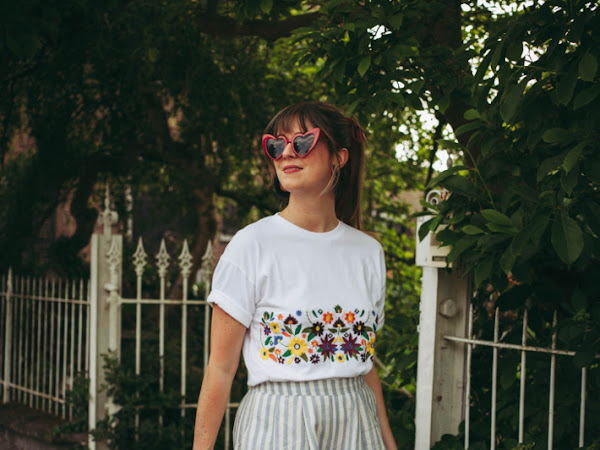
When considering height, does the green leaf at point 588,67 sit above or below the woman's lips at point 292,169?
above

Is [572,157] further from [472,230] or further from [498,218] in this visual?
[472,230]

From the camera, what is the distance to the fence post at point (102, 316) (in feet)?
15.2

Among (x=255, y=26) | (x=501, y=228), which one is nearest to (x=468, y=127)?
(x=501, y=228)

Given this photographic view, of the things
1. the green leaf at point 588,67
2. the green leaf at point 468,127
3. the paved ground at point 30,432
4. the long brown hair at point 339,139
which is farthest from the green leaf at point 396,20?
the paved ground at point 30,432

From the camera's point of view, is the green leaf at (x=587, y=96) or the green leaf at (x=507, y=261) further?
the green leaf at (x=507, y=261)

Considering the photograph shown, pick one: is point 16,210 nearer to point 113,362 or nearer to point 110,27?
point 110,27

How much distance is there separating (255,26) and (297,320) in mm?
3450

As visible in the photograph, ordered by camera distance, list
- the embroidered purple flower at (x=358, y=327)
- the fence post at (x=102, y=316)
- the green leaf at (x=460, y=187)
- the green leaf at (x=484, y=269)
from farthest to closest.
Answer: the fence post at (x=102, y=316), the green leaf at (x=460, y=187), the green leaf at (x=484, y=269), the embroidered purple flower at (x=358, y=327)

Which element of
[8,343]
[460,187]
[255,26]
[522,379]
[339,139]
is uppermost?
[255,26]

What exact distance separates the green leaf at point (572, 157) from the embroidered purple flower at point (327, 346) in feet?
2.64

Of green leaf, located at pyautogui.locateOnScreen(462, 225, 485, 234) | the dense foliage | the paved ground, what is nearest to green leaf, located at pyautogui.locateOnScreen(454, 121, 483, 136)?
the dense foliage

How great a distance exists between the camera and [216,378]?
1.72 m

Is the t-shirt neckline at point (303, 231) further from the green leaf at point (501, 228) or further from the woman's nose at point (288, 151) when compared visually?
the green leaf at point (501, 228)

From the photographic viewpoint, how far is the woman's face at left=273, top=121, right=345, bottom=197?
5.94 feet
